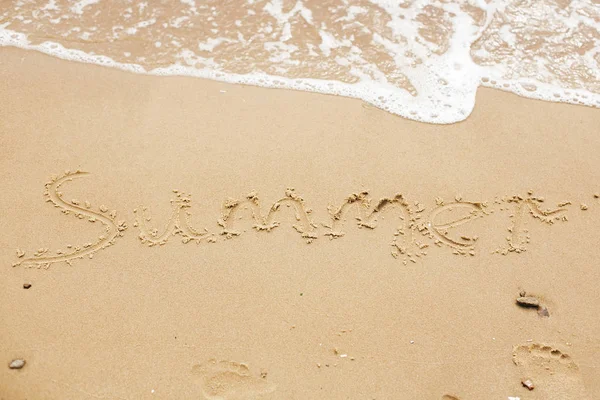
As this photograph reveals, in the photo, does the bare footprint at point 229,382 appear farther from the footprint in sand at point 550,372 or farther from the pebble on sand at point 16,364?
the footprint in sand at point 550,372

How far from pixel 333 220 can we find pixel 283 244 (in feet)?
1.21

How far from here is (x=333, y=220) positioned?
3152 mm

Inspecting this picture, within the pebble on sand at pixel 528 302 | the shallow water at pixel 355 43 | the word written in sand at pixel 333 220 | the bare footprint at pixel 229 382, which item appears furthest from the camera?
the shallow water at pixel 355 43

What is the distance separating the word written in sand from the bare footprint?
790mm

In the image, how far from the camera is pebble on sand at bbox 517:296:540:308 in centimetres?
285

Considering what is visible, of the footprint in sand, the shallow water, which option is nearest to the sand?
the footprint in sand

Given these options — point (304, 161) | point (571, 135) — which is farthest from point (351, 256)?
point (571, 135)

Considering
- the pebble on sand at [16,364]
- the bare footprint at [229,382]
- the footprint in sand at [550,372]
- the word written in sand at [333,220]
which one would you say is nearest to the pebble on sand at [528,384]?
the footprint in sand at [550,372]

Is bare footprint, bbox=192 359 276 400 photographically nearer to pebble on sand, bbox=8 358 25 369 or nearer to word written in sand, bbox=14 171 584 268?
word written in sand, bbox=14 171 584 268

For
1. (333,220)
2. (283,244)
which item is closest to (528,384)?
(333,220)

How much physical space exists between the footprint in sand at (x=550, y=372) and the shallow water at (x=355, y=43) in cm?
177

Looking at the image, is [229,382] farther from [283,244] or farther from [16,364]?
[16,364]

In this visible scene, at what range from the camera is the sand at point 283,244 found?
2.63 m

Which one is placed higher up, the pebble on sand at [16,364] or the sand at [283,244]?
the sand at [283,244]
